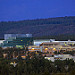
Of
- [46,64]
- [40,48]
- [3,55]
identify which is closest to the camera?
[46,64]

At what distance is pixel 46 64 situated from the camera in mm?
49031

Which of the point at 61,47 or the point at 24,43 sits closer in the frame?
the point at 61,47

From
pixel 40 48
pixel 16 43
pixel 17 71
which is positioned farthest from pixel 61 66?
pixel 16 43

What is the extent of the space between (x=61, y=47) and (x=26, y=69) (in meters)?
35.9

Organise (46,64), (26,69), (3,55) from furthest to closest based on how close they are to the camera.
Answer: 1. (3,55)
2. (46,64)
3. (26,69)

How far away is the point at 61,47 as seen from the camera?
8088cm

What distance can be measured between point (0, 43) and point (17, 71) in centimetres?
4918

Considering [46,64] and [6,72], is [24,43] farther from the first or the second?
[6,72]

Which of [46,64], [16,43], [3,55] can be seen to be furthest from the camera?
[16,43]

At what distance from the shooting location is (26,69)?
45.5 m

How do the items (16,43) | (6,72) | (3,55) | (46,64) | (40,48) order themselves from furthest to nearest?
(16,43) < (40,48) < (3,55) < (46,64) < (6,72)

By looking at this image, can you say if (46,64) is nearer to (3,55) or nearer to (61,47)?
(3,55)

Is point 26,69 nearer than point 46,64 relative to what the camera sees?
Yes

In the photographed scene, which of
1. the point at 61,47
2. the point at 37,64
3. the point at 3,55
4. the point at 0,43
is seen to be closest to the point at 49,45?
the point at 61,47
